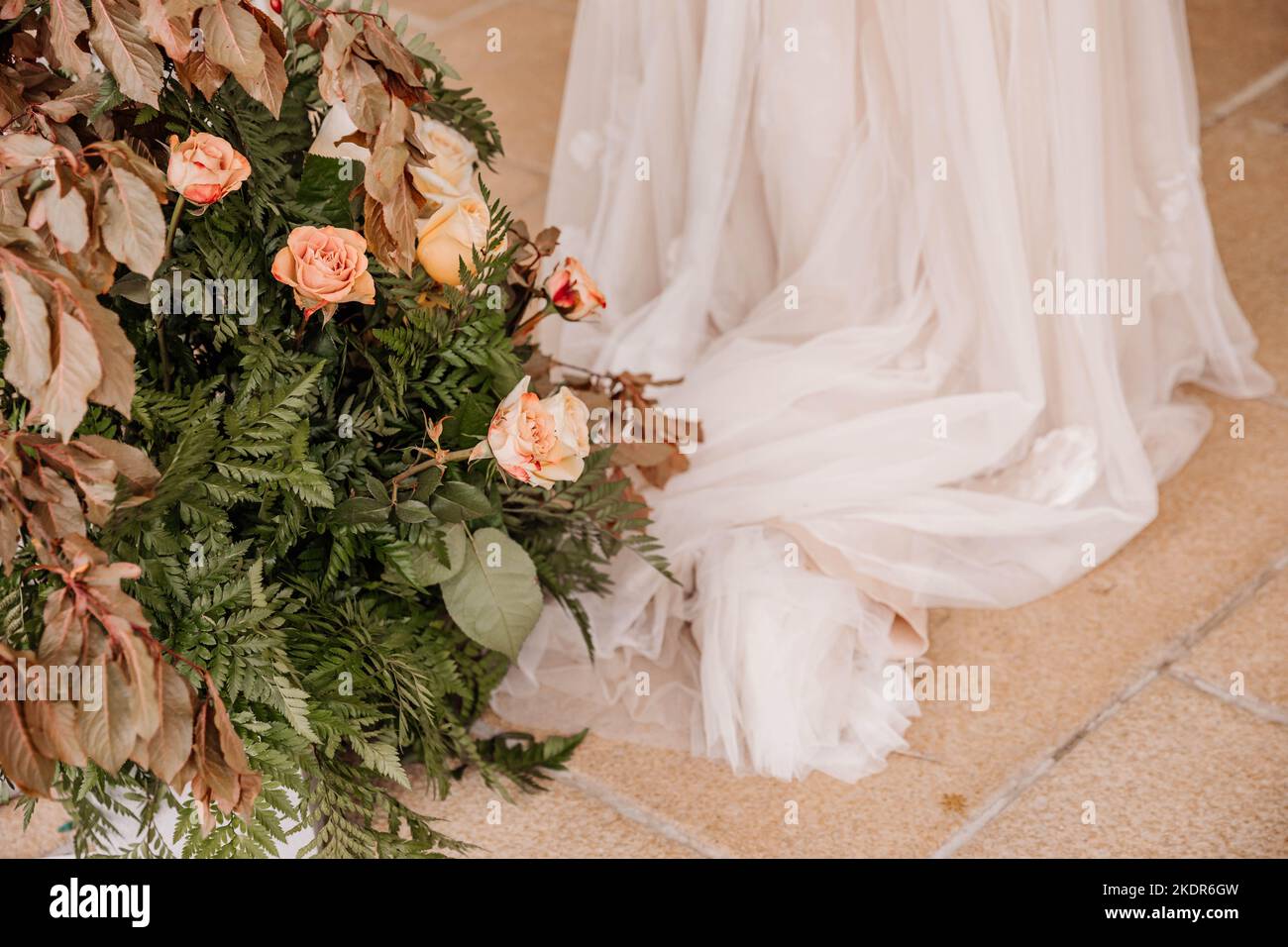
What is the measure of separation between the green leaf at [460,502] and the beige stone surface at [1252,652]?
1050 mm

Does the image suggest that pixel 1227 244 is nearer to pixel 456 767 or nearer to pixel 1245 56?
pixel 1245 56

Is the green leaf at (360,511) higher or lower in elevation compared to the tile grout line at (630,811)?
higher

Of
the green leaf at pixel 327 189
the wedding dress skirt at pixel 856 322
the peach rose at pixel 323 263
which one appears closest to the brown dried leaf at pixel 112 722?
the peach rose at pixel 323 263

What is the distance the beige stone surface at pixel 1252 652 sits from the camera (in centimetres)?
194

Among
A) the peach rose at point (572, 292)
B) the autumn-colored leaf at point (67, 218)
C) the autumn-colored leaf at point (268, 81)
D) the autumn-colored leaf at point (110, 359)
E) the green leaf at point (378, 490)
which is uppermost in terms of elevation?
the autumn-colored leaf at point (268, 81)

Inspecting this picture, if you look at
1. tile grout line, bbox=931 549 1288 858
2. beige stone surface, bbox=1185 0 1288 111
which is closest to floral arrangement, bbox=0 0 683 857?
tile grout line, bbox=931 549 1288 858

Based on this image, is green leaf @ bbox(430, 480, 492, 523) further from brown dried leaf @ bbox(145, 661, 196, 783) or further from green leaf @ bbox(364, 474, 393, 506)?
brown dried leaf @ bbox(145, 661, 196, 783)

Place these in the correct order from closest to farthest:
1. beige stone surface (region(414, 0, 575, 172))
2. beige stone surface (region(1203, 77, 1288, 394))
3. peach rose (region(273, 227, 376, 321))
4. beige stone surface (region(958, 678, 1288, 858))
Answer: peach rose (region(273, 227, 376, 321)), beige stone surface (region(958, 678, 1288, 858)), beige stone surface (region(1203, 77, 1288, 394)), beige stone surface (region(414, 0, 575, 172))

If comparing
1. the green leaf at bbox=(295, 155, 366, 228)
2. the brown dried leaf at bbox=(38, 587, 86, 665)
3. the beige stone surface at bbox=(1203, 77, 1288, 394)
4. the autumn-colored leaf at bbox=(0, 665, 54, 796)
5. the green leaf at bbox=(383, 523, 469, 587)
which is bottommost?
the autumn-colored leaf at bbox=(0, 665, 54, 796)

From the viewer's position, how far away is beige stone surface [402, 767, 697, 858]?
1.74 meters

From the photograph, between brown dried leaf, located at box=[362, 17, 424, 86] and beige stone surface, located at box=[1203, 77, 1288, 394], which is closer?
brown dried leaf, located at box=[362, 17, 424, 86]

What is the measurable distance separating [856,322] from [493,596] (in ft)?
2.92

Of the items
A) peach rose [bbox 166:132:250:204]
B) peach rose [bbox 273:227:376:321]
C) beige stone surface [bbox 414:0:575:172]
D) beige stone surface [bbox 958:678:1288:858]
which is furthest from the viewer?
beige stone surface [bbox 414:0:575:172]

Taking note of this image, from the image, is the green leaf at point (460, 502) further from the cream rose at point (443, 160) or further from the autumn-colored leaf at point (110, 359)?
the autumn-colored leaf at point (110, 359)
